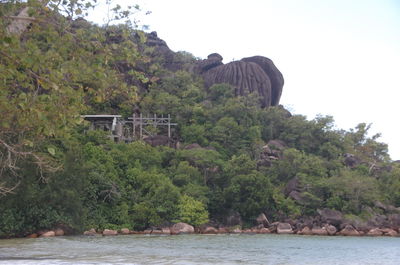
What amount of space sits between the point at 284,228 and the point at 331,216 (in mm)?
3454

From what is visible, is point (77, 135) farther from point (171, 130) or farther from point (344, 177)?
point (344, 177)

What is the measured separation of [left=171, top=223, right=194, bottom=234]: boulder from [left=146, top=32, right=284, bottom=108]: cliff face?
67.2 feet

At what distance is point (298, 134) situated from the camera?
40.1 m

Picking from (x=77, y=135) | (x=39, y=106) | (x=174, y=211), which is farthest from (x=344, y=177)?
(x=39, y=106)

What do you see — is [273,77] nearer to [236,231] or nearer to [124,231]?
[236,231]

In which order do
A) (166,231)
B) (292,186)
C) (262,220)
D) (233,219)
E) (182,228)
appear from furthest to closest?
1. (292,186)
2. (233,219)
3. (262,220)
4. (182,228)
5. (166,231)

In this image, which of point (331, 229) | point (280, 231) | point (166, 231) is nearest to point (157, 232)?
point (166, 231)

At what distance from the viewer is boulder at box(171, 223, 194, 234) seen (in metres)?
27.0

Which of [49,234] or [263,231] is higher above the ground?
[49,234]

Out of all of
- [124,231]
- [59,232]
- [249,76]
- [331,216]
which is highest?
[249,76]

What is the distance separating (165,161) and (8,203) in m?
14.3

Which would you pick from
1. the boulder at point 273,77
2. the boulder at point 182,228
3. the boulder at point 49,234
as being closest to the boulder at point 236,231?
the boulder at point 182,228

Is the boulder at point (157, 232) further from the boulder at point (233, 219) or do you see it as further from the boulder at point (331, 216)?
the boulder at point (331, 216)

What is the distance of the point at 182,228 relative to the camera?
27.3 meters
